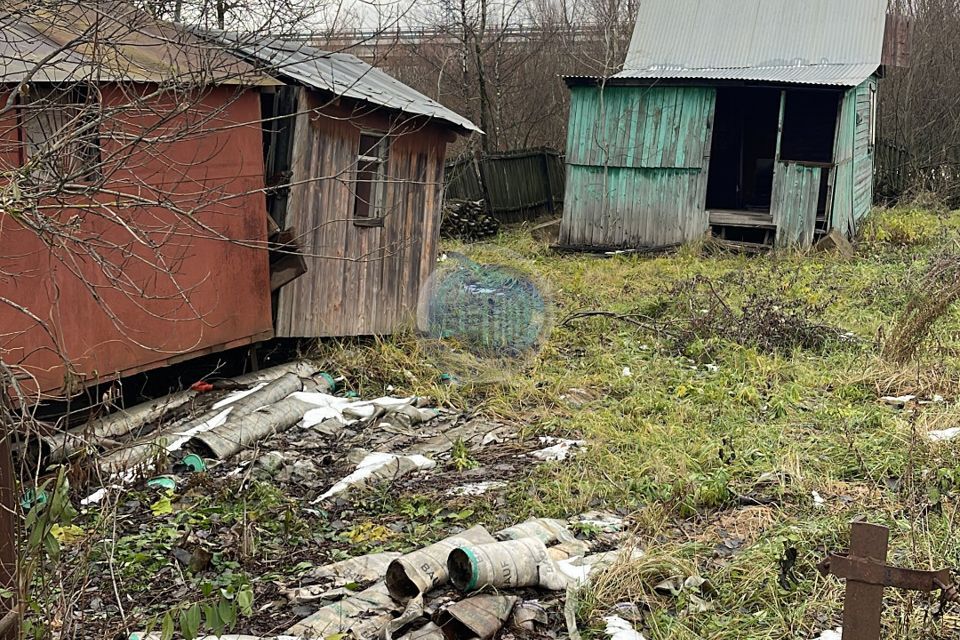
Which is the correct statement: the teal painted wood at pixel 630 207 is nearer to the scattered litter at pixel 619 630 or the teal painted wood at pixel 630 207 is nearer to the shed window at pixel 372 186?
the shed window at pixel 372 186

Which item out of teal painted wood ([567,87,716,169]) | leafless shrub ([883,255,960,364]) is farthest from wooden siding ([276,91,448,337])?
teal painted wood ([567,87,716,169])

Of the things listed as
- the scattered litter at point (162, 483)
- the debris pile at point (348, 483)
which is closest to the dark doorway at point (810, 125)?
the debris pile at point (348, 483)

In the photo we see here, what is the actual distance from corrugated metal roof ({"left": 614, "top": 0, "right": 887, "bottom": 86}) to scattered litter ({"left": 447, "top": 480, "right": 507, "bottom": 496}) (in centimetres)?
1167

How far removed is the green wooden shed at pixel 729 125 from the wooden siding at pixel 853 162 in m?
0.05

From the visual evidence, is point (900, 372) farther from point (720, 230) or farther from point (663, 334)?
point (720, 230)

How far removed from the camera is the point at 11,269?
6.52m

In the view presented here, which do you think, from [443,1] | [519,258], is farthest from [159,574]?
[443,1]

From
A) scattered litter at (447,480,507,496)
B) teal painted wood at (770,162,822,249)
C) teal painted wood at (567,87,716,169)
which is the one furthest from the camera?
teal painted wood at (567,87,716,169)

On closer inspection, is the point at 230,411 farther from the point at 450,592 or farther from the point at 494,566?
the point at 494,566

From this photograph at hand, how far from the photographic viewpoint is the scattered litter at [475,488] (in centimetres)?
630

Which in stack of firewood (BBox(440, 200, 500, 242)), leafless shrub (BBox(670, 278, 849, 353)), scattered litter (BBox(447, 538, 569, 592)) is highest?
stack of firewood (BBox(440, 200, 500, 242))

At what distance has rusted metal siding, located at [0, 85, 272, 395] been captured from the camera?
21.7ft

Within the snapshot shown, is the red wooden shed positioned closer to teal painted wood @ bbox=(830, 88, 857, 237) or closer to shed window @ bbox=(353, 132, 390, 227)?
shed window @ bbox=(353, 132, 390, 227)

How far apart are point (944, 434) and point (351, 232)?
6.04 meters
